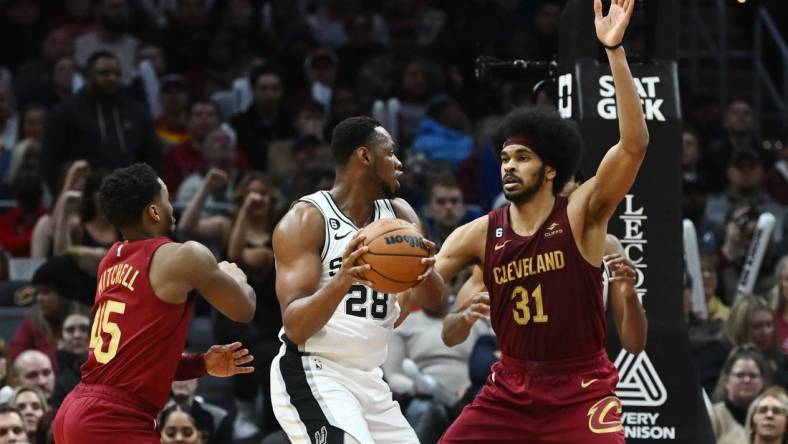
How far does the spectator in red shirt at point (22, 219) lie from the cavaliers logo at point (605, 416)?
21.4ft

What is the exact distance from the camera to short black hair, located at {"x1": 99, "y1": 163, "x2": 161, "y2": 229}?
21.0ft

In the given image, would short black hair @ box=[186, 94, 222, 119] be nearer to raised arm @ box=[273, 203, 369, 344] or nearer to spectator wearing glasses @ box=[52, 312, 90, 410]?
spectator wearing glasses @ box=[52, 312, 90, 410]

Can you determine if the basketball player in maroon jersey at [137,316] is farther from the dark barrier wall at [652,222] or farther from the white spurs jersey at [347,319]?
the dark barrier wall at [652,222]

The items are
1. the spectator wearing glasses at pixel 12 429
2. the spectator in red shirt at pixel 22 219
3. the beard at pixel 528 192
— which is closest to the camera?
the beard at pixel 528 192

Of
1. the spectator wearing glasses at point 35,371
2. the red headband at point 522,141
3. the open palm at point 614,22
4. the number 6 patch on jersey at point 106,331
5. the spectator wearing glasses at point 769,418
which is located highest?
the open palm at point 614,22

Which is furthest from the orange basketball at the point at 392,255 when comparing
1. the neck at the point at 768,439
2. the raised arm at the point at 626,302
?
the neck at the point at 768,439

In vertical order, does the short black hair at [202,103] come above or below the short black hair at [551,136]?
above

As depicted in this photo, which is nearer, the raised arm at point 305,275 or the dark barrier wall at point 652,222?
the raised arm at point 305,275

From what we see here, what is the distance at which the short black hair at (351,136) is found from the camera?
21.9 ft

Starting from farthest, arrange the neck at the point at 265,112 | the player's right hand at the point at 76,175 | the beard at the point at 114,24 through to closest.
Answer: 1. the beard at the point at 114,24
2. the neck at the point at 265,112
3. the player's right hand at the point at 76,175

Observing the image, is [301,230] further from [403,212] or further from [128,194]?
[128,194]

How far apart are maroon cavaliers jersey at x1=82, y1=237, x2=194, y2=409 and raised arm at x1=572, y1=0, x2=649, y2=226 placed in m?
1.89

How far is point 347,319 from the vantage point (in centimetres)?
653

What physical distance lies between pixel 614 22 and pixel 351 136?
4.25ft
